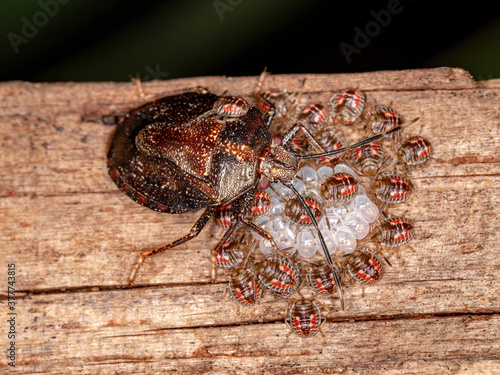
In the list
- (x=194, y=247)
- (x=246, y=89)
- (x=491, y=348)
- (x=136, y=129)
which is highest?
(x=246, y=89)

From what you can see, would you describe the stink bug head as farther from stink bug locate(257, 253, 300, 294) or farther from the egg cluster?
stink bug locate(257, 253, 300, 294)

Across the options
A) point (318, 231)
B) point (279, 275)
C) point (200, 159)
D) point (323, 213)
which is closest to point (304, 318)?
point (279, 275)

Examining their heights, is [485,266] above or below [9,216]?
below

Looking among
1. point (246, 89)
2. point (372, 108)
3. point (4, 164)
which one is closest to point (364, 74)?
point (372, 108)

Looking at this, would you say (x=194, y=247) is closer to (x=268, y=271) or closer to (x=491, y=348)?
(x=268, y=271)

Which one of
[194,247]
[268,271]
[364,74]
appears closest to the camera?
[268,271]

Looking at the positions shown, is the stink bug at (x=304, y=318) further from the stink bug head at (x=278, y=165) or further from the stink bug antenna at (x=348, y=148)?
the stink bug antenna at (x=348, y=148)

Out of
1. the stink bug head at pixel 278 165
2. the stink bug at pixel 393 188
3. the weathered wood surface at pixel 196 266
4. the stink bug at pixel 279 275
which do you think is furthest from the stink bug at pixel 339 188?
the stink bug at pixel 279 275

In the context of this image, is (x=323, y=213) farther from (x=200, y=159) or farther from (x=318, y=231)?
(x=200, y=159)
